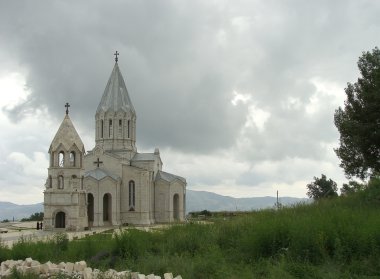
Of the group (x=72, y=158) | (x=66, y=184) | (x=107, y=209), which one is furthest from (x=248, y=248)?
(x=107, y=209)

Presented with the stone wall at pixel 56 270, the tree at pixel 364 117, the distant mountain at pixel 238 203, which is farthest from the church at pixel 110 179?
the stone wall at pixel 56 270

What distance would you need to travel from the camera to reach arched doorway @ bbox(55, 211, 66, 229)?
36344mm

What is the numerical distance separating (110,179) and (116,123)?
616 cm

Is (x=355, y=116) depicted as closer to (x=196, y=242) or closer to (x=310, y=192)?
(x=196, y=242)

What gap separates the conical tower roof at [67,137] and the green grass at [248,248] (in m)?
22.6

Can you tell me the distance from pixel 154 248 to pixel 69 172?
24.8m

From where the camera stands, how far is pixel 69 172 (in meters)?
36.8

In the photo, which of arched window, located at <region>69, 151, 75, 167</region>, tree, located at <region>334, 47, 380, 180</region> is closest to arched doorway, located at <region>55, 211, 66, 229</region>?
arched window, located at <region>69, 151, 75, 167</region>

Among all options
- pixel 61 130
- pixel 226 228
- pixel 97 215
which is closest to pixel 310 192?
pixel 97 215

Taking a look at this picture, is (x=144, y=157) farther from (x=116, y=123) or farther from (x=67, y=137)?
(x=67, y=137)

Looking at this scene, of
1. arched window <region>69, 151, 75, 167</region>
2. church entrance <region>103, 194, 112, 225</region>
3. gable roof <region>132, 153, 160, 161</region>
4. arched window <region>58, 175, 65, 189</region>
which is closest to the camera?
arched window <region>58, 175, 65, 189</region>

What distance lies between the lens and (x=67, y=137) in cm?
3678

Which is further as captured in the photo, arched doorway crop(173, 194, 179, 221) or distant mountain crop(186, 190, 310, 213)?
arched doorway crop(173, 194, 179, 221)

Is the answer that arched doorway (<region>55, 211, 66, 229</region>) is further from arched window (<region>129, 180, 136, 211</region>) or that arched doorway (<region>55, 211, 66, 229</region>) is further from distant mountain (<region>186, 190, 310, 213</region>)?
distant mountain (<region>186, 190, 310, 213</region>)
